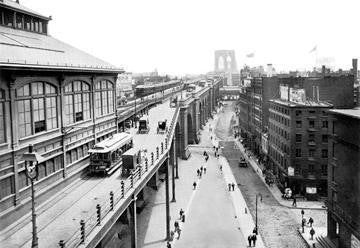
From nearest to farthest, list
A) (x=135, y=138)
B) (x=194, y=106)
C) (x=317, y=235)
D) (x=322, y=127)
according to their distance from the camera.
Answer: (x=317, y=235) < (x=135, y=138) < (x=322, y=127) < (x=194, y=106)

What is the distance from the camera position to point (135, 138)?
5878 centimetres

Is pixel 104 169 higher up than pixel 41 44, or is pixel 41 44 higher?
pixel 41 44

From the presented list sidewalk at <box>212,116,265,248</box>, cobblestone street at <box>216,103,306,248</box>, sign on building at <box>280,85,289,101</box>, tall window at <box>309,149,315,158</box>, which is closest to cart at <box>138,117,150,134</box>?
sidewalk at <box>212,116,265,248</box>

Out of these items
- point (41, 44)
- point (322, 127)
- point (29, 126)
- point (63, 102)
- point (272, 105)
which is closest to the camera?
point (29, 126)

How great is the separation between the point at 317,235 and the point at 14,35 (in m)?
39.0

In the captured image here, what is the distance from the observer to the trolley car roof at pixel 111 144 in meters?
37.2

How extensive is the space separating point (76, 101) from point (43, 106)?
588cm

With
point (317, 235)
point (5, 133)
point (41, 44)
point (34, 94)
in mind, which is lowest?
point (317, 235)

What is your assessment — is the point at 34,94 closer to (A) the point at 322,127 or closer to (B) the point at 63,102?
(B) the point at 63,102

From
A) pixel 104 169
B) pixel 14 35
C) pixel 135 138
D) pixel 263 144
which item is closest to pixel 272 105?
pixel 263 144

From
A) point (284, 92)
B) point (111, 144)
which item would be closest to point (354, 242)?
point (111, 144)

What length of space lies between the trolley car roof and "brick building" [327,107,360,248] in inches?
891

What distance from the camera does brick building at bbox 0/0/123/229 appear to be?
85.1 feet

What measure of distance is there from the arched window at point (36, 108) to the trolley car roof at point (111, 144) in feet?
18.4
